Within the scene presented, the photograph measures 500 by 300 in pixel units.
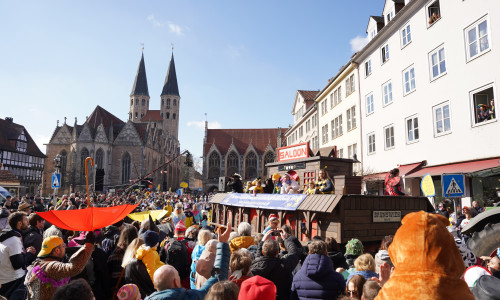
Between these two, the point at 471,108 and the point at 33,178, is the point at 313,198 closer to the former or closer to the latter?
the point at 471,108

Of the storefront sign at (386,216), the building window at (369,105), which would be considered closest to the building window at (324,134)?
the building window at (369,105)

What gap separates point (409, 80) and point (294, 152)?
419 inches

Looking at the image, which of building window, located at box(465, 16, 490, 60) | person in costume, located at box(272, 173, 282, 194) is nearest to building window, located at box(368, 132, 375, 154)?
building window, located at box(465, 16, 490, 60)

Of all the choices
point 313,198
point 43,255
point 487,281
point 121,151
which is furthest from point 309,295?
point 121,151

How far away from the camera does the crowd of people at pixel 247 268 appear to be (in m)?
1.92

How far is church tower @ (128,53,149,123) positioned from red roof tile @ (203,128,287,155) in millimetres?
31281

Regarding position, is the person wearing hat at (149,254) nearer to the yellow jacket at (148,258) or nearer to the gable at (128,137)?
the yellow jacket at (148,258)

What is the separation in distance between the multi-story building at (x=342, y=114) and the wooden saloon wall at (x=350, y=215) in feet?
47.5

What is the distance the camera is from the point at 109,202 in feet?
69.6

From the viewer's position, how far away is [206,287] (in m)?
3.18

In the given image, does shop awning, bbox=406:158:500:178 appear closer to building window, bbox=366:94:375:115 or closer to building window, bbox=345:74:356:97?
building window, bbox=366:94:375:115

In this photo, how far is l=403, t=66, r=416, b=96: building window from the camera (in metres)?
18.0

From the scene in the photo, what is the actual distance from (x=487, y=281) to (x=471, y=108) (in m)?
14.1

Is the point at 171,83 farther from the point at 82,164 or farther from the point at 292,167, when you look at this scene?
the point at 292,167
